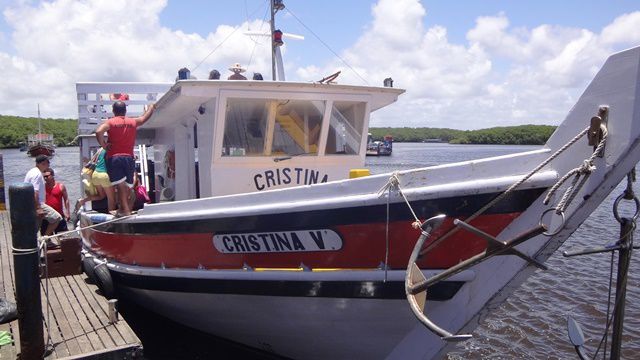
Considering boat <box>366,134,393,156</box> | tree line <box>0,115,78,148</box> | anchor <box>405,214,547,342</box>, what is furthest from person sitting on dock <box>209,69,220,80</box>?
tree line <box>0,115,78,148</box>

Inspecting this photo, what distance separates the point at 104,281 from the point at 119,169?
131 cm

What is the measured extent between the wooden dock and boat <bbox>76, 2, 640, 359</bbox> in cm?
31

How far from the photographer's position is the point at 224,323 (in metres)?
5.18

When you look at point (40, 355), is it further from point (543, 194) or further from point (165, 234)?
point (543, 194)

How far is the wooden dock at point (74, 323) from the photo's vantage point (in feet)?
14.6

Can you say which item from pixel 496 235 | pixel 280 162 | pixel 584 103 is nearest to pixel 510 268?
pixel 496 235

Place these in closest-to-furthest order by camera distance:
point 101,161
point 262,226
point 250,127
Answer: point 262,226
point 250,127
point 101,161

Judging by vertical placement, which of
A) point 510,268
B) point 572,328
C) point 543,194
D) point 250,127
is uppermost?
point 250,127

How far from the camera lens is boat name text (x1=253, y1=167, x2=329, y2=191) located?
566 centimetres

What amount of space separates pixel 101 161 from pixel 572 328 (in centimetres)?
505

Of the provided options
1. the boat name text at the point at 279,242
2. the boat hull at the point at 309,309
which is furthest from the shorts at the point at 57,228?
the boat name text at the point at 279,242

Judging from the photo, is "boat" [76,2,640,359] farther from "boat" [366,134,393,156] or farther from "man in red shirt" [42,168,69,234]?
"boat" [366,134,393,156]

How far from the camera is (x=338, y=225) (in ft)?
13.1

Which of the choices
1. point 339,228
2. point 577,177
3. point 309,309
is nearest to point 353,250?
point 339,228
